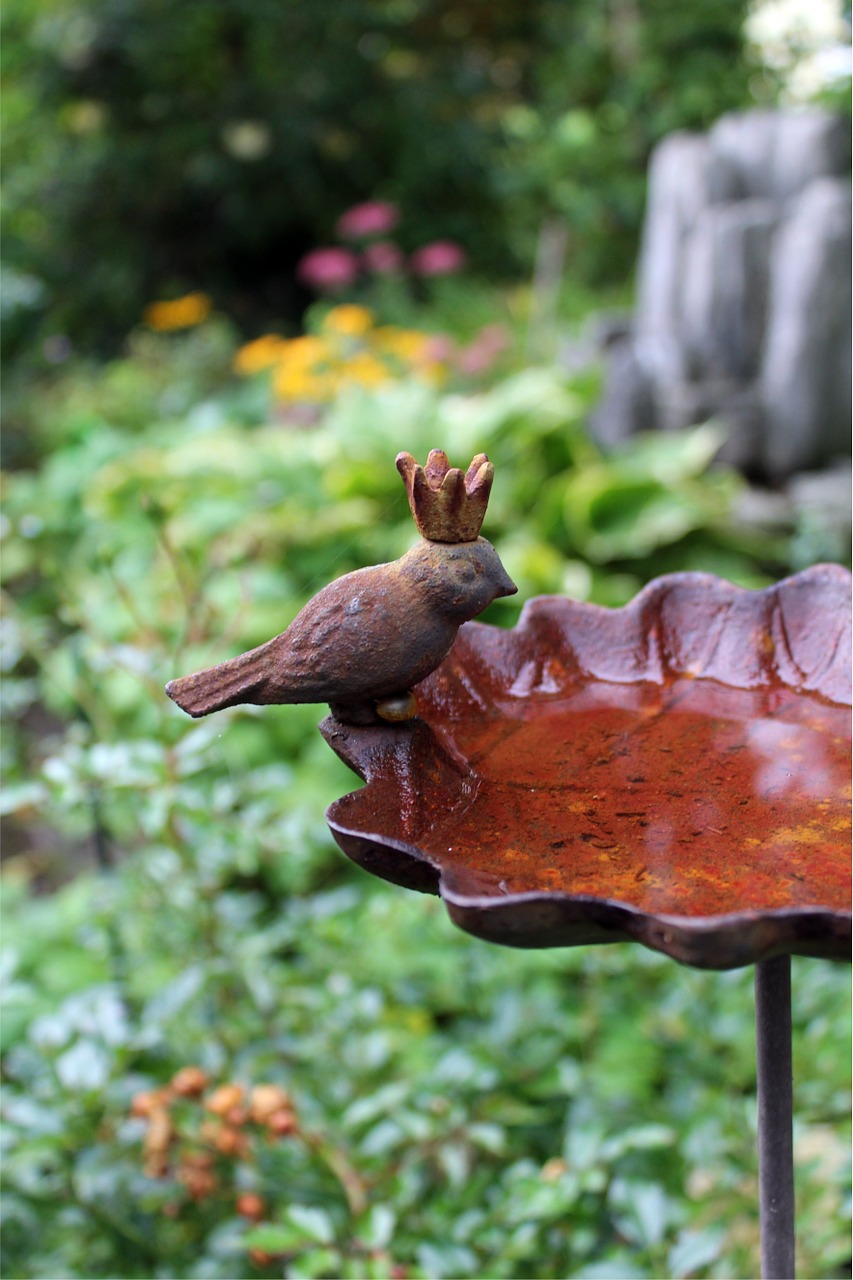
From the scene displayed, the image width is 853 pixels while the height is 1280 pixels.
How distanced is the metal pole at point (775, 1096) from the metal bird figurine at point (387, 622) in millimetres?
458

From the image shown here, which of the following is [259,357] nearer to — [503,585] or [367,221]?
[367,221]

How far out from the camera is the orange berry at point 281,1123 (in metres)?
1.52

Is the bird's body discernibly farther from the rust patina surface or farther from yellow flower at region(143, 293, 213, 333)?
yellow flower at region(143, 293, 213, 333)

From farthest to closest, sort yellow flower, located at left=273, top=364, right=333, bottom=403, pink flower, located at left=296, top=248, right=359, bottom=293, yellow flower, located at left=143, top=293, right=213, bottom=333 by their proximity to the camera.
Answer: yellow flower, located at left=143, top=293, right=213, bottom=333
pink flower, located at left=296, top=248, right=359, bottom=293
yellow flower, located at left=273, top=364, right=333, bottom=403

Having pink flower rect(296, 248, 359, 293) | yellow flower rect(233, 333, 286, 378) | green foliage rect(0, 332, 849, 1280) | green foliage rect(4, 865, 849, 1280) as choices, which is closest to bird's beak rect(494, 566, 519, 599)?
green foliage rect(0, 332, 849, 1280)

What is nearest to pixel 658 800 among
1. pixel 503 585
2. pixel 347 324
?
pixel 503 585

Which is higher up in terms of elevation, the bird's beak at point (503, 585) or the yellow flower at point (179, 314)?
the bird's beak at point (503, 585)

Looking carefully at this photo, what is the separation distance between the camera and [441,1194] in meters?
1.71

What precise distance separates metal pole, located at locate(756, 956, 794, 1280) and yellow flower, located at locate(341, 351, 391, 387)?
13.7ft

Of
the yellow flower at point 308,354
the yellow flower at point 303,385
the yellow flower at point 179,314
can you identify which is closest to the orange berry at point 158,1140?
the yellow flower at point 303,385

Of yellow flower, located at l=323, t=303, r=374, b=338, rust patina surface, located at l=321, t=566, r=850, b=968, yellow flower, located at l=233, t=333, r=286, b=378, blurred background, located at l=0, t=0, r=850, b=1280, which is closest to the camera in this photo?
rust patina surface, located at l=321, t=566, r=850, b=968

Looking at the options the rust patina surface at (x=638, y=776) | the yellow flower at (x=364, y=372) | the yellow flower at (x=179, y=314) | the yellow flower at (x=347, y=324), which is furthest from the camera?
the yellow flower at (x=179, y=314)

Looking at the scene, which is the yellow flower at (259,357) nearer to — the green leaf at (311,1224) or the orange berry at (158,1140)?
the orange berry at (158,1140)

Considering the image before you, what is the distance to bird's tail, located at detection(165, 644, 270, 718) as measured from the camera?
107 centimetres
